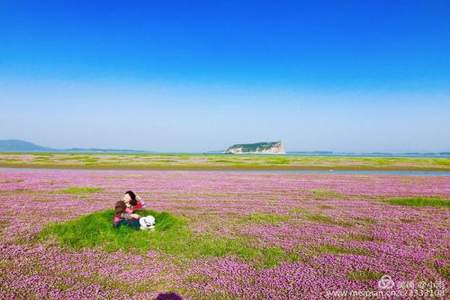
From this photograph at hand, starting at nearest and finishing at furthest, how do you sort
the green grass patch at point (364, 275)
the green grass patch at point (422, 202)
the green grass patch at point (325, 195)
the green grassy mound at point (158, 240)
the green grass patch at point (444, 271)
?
the green grass patch at point (364, 275) → the green grass patch at point (444, 271) → the green grassy mound at point (158, 240) → the green grass patch at point (422, 202) → the green grass patch at point (325, 195)

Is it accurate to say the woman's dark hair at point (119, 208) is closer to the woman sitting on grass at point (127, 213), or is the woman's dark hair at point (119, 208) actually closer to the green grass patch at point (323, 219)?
the woman sitting on grass at point (127, 213)

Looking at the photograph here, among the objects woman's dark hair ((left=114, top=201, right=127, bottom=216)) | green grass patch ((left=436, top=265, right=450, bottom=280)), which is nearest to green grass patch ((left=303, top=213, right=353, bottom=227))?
green grass patch ((left=436, top=265, right=450, bottom=280))

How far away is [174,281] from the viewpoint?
8.16 meters

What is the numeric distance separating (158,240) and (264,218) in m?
6.58

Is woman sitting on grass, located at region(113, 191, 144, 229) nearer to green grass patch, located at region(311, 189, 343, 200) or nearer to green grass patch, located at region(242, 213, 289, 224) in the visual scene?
green grass patch, located at region(242, 213, 289, 224)

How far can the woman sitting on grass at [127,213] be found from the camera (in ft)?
42.2

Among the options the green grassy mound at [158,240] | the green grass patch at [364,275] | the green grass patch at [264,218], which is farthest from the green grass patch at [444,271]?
the green grass patch at [264,218]

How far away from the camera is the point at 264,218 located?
53.5 ft

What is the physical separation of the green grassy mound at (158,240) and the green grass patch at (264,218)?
3.71 metres

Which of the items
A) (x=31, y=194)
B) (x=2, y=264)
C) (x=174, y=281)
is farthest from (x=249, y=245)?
(x=31, y=194)

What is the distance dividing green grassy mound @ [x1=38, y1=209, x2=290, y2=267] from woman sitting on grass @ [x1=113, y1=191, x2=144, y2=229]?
357 millimetres

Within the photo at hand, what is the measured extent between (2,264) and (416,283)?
1183cm

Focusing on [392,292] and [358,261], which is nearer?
[392,292]

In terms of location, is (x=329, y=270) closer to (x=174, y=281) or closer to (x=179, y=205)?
(x=174, y=281)
